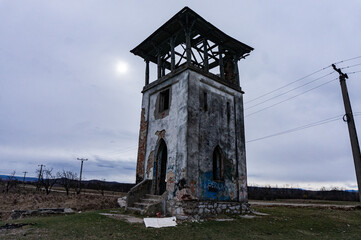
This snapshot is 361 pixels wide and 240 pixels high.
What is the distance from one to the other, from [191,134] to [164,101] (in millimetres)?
3490

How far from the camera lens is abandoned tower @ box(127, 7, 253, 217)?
1051cm

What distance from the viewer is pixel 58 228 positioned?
7461mm

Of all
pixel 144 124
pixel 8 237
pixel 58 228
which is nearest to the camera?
pixel 8 237

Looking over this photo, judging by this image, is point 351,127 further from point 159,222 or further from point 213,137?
point 159,222

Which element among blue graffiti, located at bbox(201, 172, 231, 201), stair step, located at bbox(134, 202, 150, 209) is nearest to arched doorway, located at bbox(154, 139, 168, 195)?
stair step, located at bbox(134, 202, 150, 209)

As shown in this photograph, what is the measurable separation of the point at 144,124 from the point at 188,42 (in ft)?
17.0

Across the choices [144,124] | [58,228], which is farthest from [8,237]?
[144,124]

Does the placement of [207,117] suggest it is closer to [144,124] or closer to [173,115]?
[173,115]

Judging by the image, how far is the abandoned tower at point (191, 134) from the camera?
10.5m

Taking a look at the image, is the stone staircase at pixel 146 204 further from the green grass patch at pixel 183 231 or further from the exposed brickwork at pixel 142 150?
the green grass patch at pixel 183 231

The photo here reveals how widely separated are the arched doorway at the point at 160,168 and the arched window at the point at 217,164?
265 centimetres

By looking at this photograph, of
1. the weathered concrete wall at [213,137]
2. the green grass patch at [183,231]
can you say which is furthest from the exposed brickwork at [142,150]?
the green grass patch at [183,231]

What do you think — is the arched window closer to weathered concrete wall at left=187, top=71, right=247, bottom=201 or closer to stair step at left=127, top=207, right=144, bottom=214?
weathered concrete wall at left=187, top=71, right=247, bottom=201

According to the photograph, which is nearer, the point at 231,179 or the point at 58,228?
the point at 58,228
